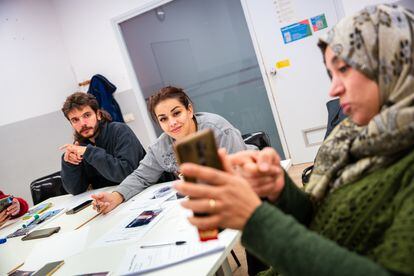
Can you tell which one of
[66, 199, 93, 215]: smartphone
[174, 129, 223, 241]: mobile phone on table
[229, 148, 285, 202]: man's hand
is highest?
[174, 129, 223, 241]: mobile phone on table

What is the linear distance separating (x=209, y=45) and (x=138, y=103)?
125 cm

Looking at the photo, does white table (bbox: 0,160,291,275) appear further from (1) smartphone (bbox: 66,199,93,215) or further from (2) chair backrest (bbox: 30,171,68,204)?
(2) chair backrest (bbox: 30,171,68,204)

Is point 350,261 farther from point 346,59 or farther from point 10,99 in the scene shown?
point 10,99

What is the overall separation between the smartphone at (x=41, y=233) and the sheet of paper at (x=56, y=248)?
0.04 meters

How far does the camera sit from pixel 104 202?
6.33 feet

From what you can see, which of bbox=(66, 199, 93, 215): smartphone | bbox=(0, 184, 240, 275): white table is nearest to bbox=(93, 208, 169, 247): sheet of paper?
bbox=(0, 184, 240, 275): white table

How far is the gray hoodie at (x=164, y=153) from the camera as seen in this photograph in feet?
5.99

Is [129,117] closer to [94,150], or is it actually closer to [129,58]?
[129,58]

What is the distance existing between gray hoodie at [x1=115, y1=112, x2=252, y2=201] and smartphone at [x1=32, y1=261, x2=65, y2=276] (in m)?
0.69

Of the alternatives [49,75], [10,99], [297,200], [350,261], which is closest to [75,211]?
[297,200]

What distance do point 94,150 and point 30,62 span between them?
2474 mm

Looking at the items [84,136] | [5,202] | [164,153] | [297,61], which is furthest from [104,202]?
[297,61]

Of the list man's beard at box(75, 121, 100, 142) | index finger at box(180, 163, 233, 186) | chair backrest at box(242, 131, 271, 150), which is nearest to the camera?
index finger at box(180, 163, 233, 186)

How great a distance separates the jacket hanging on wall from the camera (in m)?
4.36
